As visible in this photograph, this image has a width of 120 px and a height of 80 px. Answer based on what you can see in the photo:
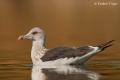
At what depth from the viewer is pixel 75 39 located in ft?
86.1

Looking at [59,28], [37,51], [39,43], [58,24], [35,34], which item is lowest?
[37,51]

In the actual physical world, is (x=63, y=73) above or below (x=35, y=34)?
below

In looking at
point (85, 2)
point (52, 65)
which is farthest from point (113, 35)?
point (85, 2)

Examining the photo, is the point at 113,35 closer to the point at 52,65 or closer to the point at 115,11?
the point at 52,65

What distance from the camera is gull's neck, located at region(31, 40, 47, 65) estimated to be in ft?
65.6

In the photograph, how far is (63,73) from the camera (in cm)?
1767

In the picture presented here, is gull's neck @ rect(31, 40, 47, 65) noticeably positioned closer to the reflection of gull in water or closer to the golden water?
the golden water

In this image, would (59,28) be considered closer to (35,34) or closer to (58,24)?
(58,24)

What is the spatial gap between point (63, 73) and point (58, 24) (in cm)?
1661

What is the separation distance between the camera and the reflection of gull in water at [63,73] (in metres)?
16.9

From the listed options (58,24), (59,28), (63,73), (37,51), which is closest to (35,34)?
(37,51)

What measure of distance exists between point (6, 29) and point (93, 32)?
4109mm

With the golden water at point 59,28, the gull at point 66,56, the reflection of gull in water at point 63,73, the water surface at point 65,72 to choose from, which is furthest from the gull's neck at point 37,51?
the reflection of gull in water at point 63,73

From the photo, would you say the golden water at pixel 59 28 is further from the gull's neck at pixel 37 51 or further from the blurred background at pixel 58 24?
the gull's neck at pixel 37 51
